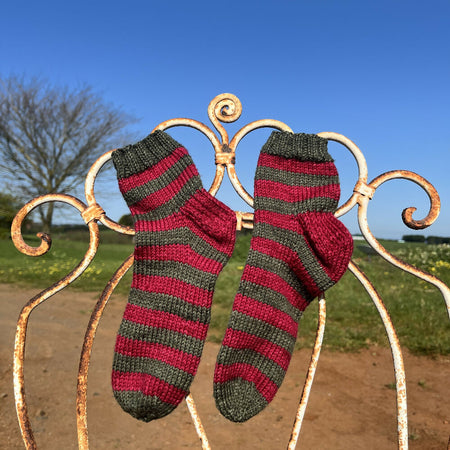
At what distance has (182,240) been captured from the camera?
135cm

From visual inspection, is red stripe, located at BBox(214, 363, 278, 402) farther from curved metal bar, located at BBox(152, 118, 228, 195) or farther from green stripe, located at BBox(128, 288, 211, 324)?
curved metal bar, located at BBox(152, 118, 228, 195)

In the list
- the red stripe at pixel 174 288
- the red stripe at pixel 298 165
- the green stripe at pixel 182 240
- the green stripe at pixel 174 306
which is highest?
the red stripe at pixel 298 165

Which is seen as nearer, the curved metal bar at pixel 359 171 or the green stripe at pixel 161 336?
the green stripe at pixel 161 336

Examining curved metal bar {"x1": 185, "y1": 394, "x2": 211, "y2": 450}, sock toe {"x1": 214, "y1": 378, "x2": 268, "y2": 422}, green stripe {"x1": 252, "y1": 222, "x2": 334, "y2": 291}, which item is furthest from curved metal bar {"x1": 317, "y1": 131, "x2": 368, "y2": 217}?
curved metal bar {"x1": 185, "y1": 394, "x2": 211, "y2": 450}

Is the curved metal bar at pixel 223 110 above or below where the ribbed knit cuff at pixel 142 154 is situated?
above

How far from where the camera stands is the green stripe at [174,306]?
122 centimetres

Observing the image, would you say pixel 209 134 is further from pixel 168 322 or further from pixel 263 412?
pixel 263 412

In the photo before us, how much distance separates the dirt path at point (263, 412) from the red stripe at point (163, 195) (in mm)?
1593

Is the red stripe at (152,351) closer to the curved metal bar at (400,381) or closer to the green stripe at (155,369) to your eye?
the green stripe at (155,369)

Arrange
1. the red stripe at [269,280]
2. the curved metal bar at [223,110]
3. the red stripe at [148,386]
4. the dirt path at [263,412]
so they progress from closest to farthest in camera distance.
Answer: the red stripe at [148,386]
the red stripe at [269,280]
the curved metal bar at [223,110]
the dirt path at [263,412]

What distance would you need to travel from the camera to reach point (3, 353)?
370 cm

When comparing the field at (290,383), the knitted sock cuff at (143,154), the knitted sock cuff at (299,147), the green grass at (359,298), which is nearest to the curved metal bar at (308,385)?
the knitted sock cuff at (299,147)

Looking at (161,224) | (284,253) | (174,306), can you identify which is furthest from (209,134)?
(174,306)

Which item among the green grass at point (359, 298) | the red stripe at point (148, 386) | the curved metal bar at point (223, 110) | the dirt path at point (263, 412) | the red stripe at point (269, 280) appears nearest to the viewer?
the red stripe at point (148, 386)
